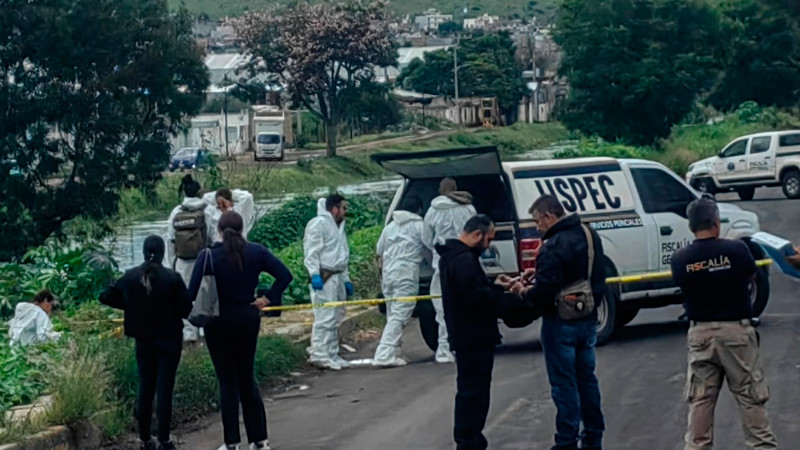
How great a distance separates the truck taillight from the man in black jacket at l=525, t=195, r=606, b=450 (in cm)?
494

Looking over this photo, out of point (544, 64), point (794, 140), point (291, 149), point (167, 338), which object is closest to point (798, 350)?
point (167, 338)

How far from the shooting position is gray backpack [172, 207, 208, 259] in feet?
47.1

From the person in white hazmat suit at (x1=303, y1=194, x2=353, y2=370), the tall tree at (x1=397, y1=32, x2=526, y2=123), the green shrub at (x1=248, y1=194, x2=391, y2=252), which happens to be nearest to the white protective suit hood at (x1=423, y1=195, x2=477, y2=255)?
the person in white hazmat suit at (x1=303, y1=194, x2=353, y2=370)

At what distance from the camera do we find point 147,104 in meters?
31.3

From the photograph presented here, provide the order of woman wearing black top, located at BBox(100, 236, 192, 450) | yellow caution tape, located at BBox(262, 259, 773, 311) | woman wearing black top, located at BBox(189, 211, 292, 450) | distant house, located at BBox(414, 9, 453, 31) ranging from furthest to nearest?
1. distant house, located at BBox(414, 9, 453, 31)
2. yellow caution tape, located at BBox(262, 259, 773, 311)
3. woman wearing black top, located at BBox(100, 236, 192, 450)
4. woman wearing black top, located at BBox(189, 211, 292, 450)

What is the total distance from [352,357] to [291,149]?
206 feet

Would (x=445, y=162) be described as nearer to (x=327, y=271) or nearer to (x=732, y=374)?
(x=327, y=271)

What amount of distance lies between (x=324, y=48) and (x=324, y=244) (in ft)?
182

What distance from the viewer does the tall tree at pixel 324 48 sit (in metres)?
68.9

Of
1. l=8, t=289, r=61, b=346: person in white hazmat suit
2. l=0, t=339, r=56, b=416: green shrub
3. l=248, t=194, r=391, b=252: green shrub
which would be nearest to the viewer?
l=0, t=339, r=56, b=416: green shrub

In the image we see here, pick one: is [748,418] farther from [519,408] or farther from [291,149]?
[291,149]

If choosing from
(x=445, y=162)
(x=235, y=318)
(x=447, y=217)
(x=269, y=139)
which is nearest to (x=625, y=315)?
(x=445, y=162)

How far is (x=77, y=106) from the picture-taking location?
30.2 metres

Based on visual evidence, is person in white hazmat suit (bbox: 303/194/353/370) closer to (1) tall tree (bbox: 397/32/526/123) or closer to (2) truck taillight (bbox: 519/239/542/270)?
(2) truck taillight (bbox: 519/239/542/270)
